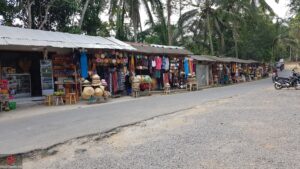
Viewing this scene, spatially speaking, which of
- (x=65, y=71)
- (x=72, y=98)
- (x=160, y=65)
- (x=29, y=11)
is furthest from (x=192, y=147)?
(x=29, y=11)

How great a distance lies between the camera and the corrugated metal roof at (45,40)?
12133 mm

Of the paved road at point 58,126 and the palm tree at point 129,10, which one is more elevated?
the palm tree at point 129,10

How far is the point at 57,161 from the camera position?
17.6ft

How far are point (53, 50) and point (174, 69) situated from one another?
8.41 meters

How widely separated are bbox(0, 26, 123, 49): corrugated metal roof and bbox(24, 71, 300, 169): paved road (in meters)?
6.29

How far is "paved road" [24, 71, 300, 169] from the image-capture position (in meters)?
5.00

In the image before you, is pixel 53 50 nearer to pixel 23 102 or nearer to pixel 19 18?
pixel 23 102

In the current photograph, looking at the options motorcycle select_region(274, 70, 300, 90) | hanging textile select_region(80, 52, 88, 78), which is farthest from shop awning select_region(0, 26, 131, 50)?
motorcycle select_region(274, 70, 300, 90)

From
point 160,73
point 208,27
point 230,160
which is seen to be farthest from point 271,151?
point 208,27

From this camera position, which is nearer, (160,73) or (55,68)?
(55,68)

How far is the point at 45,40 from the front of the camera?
1331cm

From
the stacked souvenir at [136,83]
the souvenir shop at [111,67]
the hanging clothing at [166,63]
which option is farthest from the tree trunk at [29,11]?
the hanging clothing at [166,63]

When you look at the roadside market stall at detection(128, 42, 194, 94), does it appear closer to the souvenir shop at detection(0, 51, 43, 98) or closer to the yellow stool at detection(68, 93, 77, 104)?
the yellow stool at detection(68, 93, 77, 104)

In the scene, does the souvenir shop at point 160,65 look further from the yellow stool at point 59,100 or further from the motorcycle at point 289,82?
the motorcycle at point 289,82
